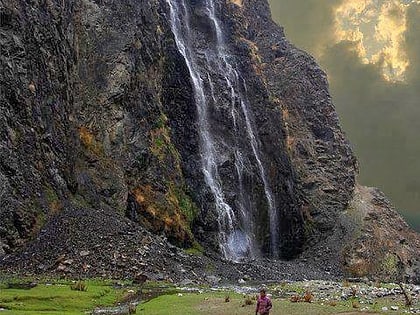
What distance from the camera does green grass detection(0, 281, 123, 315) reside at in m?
26.5

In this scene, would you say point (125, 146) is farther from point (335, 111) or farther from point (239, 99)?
point (335, 111)

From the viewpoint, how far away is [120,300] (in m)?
33.5

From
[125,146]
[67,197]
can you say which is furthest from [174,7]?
[67,197]

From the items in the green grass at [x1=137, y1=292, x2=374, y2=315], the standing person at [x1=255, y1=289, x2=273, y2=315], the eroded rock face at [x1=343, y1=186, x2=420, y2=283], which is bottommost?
the green grass at [x1=137, y1=292, x2=374, y2=315]

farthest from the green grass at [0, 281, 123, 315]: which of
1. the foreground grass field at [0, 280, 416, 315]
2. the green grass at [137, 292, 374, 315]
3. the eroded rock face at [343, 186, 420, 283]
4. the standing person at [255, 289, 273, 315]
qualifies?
the eroded rock face at [343, 186, 420, 283]

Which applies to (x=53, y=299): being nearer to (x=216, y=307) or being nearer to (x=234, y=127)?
(x=216, y=307)

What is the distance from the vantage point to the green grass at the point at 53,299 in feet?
86.9

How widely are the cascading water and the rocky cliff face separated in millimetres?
304

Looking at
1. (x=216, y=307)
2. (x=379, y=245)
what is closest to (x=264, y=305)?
(x=216, y=307)

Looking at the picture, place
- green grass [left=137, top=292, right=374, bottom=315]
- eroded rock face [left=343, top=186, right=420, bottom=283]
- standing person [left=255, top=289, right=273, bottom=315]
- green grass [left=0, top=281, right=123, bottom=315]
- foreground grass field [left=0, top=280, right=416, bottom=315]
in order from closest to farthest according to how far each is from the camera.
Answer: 1. standing person [left=255, top=289, right=273, bottom=315]
2. green grass [left=0, top=281, right=123, bottom=315]
3. foreground grass field [left=0, top=280, right=416, bottom=315]
4. green grass [left=137, top=292, right=374, bottom=315]
5. eroded rock face [left=343, top=186, right=420, bottom=283]

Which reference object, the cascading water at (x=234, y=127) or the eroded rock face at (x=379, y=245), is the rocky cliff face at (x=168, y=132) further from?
the eroded rock face at (x=379, y=245)

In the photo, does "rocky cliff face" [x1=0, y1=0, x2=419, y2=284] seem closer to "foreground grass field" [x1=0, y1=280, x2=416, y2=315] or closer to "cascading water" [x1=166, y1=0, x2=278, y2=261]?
"cascading water" [x1=166, y1=0, x2=278, y2=261]

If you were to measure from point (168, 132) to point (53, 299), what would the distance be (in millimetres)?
49997

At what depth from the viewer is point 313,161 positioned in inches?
4518
